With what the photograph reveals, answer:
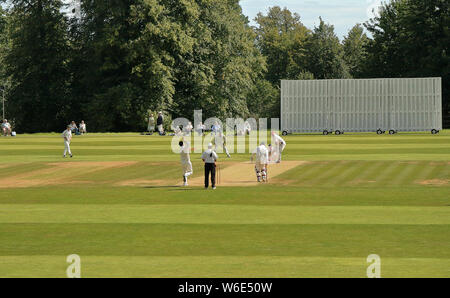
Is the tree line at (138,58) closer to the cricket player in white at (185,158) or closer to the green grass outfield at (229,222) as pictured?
the green grass outfield at (229,222)

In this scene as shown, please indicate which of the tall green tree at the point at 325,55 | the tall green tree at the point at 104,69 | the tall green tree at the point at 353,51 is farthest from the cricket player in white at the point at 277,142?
the tall green tree at the point at 353,51

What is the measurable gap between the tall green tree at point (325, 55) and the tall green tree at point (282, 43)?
1.69 metres

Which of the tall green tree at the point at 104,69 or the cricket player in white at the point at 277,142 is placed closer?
the cricket player in white at the point at 277,142

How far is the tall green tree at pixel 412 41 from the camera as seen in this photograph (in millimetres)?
92812

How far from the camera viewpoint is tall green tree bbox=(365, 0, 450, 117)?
3654 inches

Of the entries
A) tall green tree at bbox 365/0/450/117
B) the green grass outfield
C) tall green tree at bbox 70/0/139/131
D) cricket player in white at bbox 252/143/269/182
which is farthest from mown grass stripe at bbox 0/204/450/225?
tall green tree at bbox 365/0/450/117

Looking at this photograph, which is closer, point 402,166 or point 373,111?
point 402,166

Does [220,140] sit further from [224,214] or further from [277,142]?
[224,214]

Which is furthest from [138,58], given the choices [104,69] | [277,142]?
[277,142]

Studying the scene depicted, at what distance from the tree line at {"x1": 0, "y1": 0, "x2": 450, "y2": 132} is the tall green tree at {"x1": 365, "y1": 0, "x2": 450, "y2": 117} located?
154 millimetres
